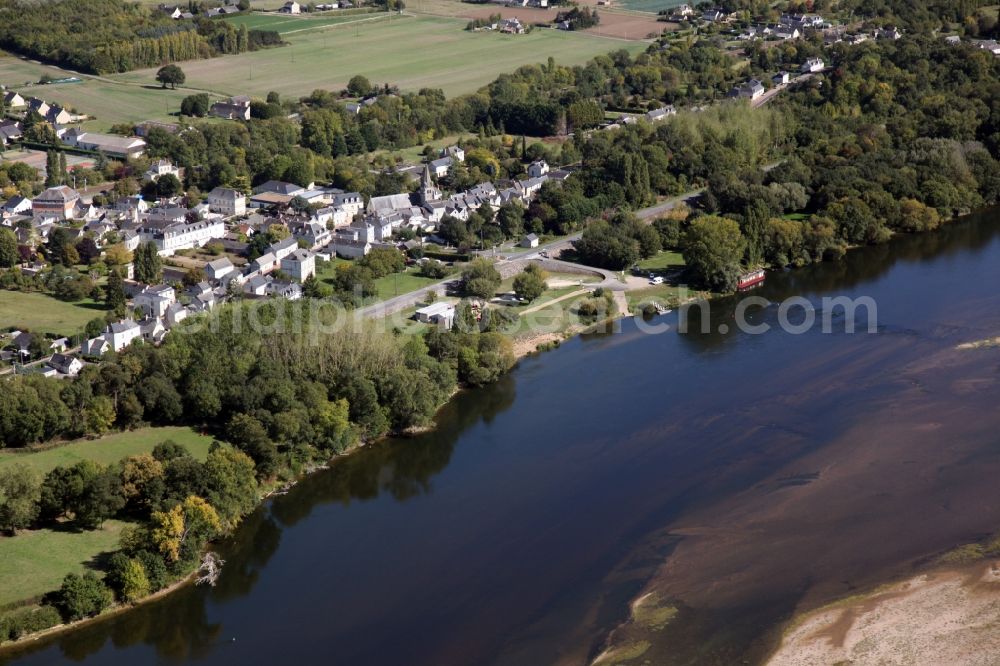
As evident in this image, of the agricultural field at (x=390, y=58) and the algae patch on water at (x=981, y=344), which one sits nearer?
the algae patch on water at (x=981, y=344)

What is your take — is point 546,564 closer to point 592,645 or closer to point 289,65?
point 592,645

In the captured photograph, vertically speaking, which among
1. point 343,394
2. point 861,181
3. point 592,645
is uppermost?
point 861,181

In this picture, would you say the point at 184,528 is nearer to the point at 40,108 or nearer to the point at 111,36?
the point at 40,108

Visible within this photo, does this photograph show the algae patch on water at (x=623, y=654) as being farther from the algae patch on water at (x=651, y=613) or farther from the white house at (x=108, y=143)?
the white house at (x=108, y=143)

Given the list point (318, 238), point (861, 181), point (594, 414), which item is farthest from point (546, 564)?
point (861, 181)

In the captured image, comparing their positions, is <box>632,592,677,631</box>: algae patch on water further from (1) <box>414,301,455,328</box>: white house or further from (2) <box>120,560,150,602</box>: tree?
(1) <box>414,301,455,328</box>: white house

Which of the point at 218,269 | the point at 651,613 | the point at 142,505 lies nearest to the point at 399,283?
the point at 218,269

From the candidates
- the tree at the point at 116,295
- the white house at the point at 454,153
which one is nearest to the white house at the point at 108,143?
the white house at the point at 454,153
